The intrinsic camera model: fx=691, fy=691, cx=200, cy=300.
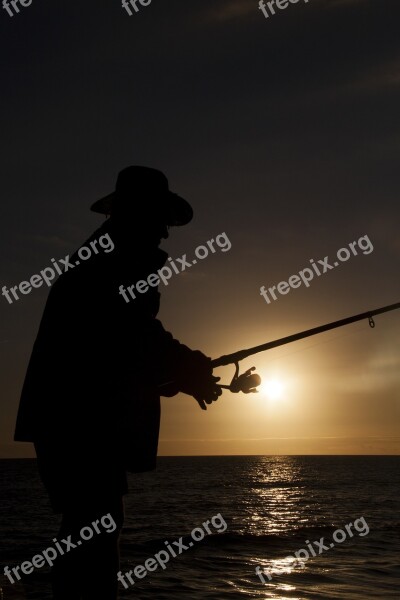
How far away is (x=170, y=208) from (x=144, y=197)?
0.17 metres

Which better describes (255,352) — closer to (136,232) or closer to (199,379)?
(199,379)

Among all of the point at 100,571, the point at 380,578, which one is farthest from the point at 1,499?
the point at 100,571

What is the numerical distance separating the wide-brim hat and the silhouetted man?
264 mm

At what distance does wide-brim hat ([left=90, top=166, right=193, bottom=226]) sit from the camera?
3.67 meters

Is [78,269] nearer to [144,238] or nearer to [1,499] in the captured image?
[144,238]

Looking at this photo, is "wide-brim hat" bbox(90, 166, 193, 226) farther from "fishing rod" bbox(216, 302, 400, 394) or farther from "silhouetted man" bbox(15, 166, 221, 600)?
"fishing rod" bbox(216, 302, 400, 394)

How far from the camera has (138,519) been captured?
130 feet

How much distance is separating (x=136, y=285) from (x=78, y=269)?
0.31 m

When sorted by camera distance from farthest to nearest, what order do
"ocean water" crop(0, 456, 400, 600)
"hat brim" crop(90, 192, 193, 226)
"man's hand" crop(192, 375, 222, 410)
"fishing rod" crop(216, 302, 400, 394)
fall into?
1. "ocean water" crop(0, 456, 400, 600)
2. "fishing rod" crop(216, 302, 400, 394)
3. "man's hand" crop(192, 375, 222, 410)
4. "hat brim" crop(90, 192, 193, 226)

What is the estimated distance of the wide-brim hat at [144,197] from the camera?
12.0 feet

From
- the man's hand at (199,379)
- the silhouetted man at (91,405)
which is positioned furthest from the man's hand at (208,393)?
the silhouetted man at (91,405)

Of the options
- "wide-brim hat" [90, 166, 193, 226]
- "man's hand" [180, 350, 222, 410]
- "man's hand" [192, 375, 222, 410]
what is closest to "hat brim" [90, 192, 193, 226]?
"wide-brim hat" [90, 166, 193, 226]

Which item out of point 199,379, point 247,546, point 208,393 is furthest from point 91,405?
point 247,546

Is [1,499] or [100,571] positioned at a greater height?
[100,571]
